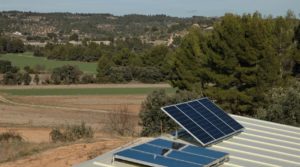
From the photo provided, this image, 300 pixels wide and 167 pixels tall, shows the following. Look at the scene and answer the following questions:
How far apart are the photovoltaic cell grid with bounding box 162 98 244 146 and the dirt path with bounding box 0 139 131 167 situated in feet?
11.7

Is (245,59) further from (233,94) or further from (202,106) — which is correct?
(202,106)

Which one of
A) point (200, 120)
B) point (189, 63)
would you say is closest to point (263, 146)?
point (200, 120)

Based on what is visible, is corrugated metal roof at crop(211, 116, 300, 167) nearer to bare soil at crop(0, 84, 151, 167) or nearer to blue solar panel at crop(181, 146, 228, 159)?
blue solar panel at crop(181, 146, 228, 159)

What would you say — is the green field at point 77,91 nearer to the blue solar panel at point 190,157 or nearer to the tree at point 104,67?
the tree at point 104,67

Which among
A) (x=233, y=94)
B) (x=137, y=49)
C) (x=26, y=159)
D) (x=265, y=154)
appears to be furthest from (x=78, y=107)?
(x=137, y=49)

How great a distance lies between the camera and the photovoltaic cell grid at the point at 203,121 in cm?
1312

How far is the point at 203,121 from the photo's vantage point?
14.0 m

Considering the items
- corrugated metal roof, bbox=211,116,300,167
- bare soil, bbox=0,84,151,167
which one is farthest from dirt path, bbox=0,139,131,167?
corrugated metal roof, bbox=211,116,300,167

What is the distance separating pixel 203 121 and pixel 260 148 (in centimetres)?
177

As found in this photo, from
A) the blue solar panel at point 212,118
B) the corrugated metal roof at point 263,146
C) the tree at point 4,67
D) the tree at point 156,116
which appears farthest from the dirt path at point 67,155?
the tree at point 4,67

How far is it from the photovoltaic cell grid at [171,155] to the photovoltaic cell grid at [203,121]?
805mm

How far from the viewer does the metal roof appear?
12.0 m

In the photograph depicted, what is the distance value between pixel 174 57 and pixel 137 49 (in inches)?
3906

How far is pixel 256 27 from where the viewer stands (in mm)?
33125
